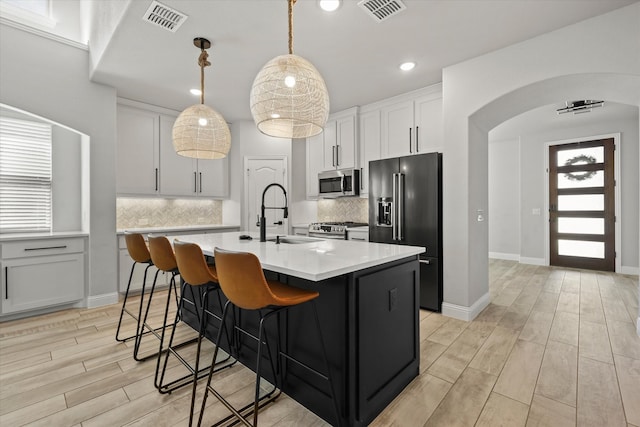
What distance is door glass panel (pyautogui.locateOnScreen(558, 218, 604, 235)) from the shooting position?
5484mm

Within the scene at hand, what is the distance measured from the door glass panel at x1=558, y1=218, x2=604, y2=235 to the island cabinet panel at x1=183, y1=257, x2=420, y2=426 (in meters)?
5.53

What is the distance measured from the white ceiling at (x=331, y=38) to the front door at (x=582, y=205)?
4066 mm

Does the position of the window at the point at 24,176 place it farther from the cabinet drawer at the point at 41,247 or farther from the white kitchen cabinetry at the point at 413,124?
the white kitchen cabinetry at the point at 413,124

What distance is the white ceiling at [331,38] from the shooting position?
2.31 m

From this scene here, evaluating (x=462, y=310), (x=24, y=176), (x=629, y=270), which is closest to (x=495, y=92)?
(x=462, y=310)

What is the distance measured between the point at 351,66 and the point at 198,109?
1730 mm

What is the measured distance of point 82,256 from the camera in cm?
359

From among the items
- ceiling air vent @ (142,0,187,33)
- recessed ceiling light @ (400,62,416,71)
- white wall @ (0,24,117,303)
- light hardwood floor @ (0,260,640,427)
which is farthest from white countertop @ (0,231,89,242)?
recessed ceiling light @ (400,62,416,71)

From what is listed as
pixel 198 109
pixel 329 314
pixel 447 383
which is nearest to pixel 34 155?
pixel 198 109

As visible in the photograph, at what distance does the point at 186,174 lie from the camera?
4.82m

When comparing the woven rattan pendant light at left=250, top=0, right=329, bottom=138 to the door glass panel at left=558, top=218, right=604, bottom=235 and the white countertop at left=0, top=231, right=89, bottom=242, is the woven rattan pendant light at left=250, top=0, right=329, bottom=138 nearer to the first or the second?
the white countertop at left=0, top=231, right=89, bottom=242

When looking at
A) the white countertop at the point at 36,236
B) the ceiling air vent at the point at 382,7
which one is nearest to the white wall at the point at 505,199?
the ceiling air vent at the point at 382,7

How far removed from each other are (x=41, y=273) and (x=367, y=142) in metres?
4.40

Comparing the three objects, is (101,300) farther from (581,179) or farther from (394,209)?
(581,179)
